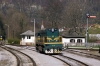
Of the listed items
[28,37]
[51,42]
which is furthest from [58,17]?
[51,42]

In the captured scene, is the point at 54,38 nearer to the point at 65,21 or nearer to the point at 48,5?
the point at 65,21

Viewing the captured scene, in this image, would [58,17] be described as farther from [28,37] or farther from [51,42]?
[51,42]

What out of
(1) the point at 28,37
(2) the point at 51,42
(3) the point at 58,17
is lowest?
(2) the point at 51,42

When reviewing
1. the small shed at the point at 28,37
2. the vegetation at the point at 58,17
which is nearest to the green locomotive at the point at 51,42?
the vegetation at the point at 58,17

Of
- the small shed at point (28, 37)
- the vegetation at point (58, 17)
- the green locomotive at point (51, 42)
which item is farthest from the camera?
the small shed at point (28, 37)

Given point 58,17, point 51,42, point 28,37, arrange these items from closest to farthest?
point 51,42 → point 58,17 → point 28,37

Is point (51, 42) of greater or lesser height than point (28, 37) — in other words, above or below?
below

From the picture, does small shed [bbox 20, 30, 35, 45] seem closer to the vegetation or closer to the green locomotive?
the vegetation

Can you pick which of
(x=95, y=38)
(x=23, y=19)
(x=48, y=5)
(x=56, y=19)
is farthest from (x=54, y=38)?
(x=23, y=19)

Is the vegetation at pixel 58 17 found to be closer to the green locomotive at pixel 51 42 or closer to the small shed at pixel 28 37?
the small shed at pixel 28 37

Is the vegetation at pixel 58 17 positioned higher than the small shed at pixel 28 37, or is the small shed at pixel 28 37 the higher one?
the vegetation at pixel 58 17

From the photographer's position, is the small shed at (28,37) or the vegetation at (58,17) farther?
the small shed at (28,37)

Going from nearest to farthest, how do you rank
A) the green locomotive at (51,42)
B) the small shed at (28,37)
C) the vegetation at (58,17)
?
the green locomotive at (51,42)
the vegetation at (58,17)
the small shed at (28,37)

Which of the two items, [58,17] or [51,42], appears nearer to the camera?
[51,42]
